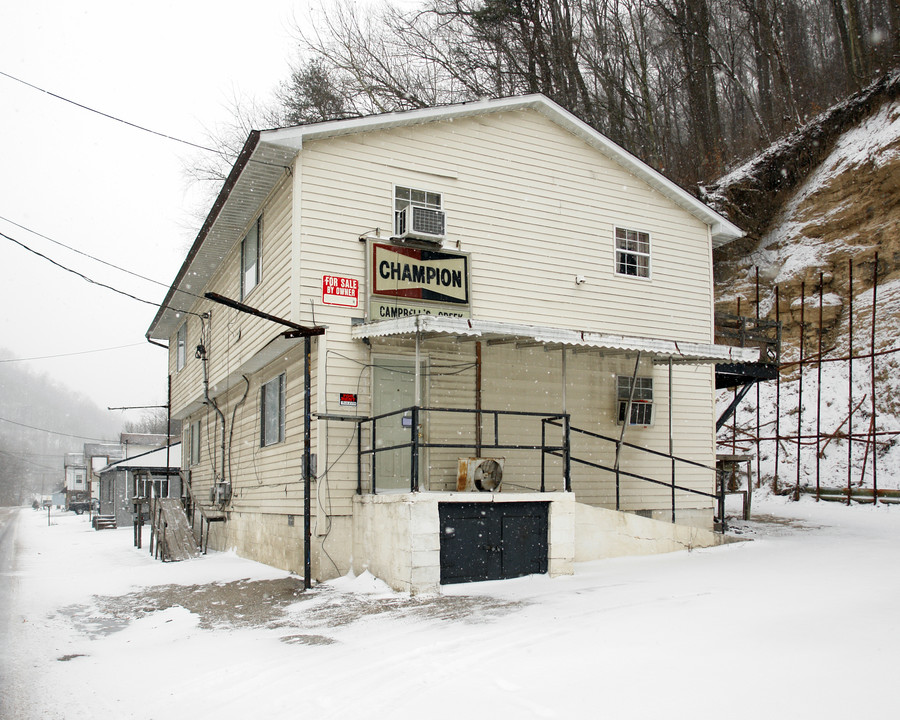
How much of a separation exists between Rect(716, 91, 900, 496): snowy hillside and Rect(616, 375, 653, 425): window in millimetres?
6306

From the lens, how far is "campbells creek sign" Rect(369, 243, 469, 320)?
40.4 ft

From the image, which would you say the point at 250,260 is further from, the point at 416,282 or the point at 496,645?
the point at 496,645

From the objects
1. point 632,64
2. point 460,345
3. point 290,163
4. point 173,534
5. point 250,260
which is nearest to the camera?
point 290,163

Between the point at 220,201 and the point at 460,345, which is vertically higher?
the point at 220,201

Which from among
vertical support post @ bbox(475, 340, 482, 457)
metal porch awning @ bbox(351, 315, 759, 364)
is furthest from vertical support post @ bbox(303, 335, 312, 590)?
vertical support post @ bbox(475, 340, 482, 457)

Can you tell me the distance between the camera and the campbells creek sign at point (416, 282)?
12.3 m

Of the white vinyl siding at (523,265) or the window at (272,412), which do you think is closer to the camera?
the white vinyl siding at (523,265)

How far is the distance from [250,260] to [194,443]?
9.05 m

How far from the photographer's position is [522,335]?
1098 centimetres

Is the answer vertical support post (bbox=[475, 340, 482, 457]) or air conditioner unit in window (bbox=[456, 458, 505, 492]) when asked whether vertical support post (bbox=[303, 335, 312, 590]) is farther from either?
vertical support post (bbox=[475, 340, 482, 457])

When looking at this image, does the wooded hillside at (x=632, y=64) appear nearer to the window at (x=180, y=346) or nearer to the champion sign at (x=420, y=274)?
the window at (x=180, y=346)

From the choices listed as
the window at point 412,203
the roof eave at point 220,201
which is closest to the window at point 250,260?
the roof eave at point 220,201

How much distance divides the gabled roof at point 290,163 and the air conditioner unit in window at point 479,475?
5396 millimetres

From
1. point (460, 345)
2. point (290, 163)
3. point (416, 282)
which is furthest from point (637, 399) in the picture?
point (290, 163)
